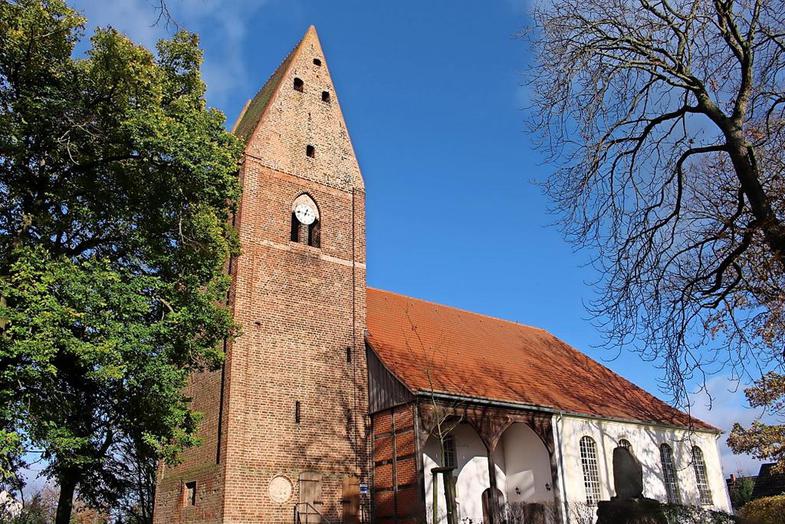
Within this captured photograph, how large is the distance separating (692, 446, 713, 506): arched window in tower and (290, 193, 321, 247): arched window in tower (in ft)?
51.6

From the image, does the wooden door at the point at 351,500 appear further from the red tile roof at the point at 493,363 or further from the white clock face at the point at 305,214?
the white clock face at the point at 305,214

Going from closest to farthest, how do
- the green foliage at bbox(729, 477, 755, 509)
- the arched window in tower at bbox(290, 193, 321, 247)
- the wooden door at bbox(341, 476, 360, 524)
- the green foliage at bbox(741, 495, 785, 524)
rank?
the wooden door at bbox(341, 476, 360, 524)
the green foliage at bbox(741, 495, 785, 524)
the arched window in tower at bbox(290, 193, 321, 247)
the green foliage at bbox(729, 477, 755, 509)

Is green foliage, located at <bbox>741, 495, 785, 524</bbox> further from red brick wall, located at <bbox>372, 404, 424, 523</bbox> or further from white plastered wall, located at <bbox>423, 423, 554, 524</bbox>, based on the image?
red brick wall, located at <bbox>372, 404, 424, 523</bbox>

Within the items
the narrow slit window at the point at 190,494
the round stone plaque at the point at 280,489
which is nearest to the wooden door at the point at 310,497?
the round stone plaque at the point at 280,489

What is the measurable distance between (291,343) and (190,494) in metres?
4.56

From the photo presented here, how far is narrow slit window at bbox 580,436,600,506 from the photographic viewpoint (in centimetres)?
2081

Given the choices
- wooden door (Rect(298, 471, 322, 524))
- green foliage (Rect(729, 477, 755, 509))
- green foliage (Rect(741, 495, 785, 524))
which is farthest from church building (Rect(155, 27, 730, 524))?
green foliage (Rect(729, 477, 755, 509))

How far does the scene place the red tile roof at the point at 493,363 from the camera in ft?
64.6

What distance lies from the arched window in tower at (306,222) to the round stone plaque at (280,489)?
6.80m

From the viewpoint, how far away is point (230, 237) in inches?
615

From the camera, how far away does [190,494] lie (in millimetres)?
17109

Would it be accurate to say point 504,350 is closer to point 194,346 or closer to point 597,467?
point 597,467

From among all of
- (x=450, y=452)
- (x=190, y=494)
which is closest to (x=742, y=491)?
(x=450, y=452)

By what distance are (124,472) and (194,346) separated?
14.7m
